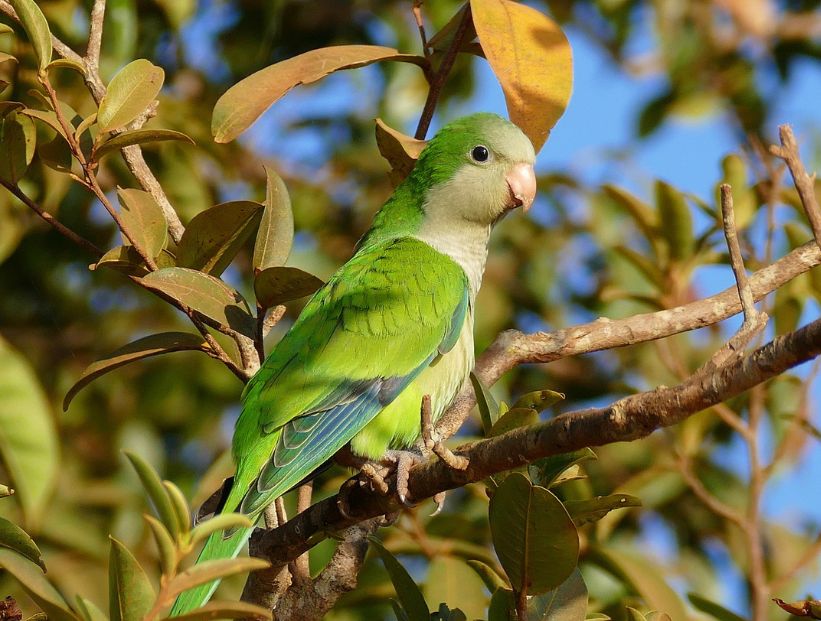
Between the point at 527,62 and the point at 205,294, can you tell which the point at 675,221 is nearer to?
the point at 527,62

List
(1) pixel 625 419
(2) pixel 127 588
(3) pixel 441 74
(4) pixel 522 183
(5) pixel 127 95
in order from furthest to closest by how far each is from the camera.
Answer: (4) pixel 522 183 < (3) pixel 441 74 < (5) pixel 127 95 < (2) pixel 127 588 < (1) pixel 625 419

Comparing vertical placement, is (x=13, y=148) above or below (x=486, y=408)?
above

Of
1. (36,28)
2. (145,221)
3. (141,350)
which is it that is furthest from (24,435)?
(36,28)

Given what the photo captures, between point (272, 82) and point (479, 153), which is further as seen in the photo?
point (479, 153)

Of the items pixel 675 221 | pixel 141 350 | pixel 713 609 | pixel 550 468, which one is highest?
pixel 675 221

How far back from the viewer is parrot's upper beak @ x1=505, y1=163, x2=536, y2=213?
323 centimetres

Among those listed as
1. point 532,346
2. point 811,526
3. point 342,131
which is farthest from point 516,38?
point 811,526

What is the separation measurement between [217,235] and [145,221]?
0.55 ft

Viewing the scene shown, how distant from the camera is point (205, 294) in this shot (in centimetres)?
222

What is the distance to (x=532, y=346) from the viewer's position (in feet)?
8.55

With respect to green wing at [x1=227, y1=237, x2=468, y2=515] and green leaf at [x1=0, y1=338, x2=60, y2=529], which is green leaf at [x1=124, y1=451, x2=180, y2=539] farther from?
green leaf at [x1=0, y1=338, x2=60, y2=529]

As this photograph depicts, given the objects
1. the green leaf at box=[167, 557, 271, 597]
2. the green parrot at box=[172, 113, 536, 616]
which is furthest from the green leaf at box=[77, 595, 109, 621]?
the green parrot at box=[172, 113, 536, 616]

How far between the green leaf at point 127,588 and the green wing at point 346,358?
0.78 m

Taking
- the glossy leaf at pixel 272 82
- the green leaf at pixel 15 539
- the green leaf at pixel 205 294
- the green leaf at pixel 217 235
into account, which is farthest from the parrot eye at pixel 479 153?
the green leaf at pixel 15 539
